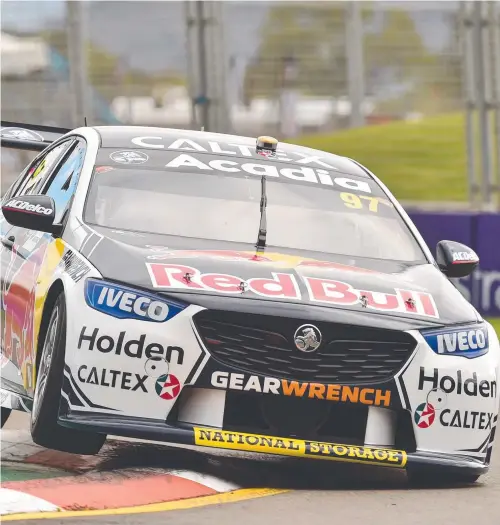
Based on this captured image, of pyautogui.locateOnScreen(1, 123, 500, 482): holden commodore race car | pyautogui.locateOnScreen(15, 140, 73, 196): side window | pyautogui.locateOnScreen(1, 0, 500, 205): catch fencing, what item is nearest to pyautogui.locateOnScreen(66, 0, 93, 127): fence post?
pyautogui.locateOnScreen(1, 0, 500, 205): catch fencing

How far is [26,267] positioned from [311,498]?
2.09 m

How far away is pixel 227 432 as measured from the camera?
242 inches

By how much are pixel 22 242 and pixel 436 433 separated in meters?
2.45

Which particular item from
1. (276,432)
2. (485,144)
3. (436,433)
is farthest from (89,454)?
(485,144)

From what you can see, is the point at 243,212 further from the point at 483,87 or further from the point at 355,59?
the point at 355,59

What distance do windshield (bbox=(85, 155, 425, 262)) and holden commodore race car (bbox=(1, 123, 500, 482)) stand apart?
0.04 feet

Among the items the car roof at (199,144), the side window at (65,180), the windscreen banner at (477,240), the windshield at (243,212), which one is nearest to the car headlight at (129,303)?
the windshield at (243,212)

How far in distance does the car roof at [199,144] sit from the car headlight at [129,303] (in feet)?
5.39

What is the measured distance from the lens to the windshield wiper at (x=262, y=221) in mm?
7091

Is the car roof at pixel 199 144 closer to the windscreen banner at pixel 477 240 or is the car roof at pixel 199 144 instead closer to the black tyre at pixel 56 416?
the black tyre at pixel 56 416

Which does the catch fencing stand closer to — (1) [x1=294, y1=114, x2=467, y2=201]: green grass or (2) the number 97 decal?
(1) [x1=294, y1=114, x2=467, y2=201]: green grass

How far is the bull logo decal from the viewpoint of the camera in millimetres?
6168

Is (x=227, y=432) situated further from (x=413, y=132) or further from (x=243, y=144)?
(x=413, y=132)

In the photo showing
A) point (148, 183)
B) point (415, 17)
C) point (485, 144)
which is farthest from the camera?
point (415, 17)
